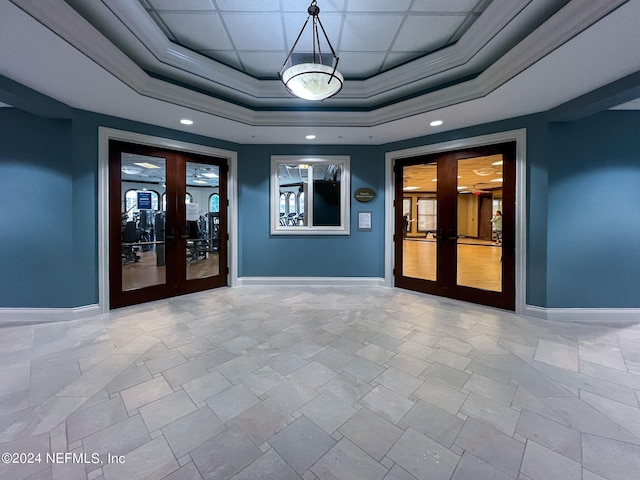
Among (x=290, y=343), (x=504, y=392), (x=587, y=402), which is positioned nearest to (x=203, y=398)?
(x=290, y=343)

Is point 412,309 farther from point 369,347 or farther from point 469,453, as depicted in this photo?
point 469,453

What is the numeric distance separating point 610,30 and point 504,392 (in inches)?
109

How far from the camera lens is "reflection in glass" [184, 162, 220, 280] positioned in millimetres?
4598

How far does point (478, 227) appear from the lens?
585 centimetres

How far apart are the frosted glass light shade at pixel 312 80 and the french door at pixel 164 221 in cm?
267

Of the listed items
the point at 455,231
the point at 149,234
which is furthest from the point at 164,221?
the point at 455,231

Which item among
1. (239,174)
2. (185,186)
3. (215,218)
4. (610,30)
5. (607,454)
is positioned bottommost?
(607,454)

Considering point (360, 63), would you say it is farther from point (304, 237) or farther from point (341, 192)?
point (304, 237)

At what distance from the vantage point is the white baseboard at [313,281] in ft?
16.6

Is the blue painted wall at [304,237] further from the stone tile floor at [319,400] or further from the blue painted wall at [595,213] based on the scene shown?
the blue painted wall at [595,213]

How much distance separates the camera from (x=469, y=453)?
1438 millimetres

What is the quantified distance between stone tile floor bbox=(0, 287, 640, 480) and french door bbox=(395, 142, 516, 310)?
947 millimetres

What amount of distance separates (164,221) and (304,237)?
2.38 m

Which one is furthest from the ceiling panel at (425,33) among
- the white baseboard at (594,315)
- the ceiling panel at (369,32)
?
the white baseboard at (594,315)
